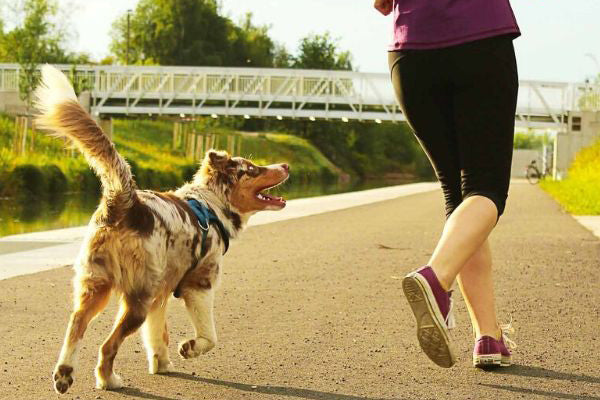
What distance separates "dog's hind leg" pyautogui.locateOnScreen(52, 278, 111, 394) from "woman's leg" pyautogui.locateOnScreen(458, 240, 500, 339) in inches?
63.2

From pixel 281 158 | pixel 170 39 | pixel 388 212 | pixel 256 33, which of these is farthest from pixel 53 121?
pixel 256 33

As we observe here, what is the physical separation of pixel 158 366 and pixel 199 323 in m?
0.27

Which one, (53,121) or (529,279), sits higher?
(53,121)

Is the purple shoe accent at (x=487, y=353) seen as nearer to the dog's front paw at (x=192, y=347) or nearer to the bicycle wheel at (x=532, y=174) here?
the dog's front paw at (x=192, y=347)

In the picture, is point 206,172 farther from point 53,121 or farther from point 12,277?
point 12,277

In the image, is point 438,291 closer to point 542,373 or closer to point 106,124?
point 542,373

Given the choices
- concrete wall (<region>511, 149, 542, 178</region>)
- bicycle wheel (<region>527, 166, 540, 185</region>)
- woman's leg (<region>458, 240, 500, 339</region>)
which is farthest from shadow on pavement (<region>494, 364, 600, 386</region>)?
concrete wall (<region>511, 149, 542, 178</region>)

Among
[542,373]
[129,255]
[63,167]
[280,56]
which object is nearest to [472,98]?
[542,373]

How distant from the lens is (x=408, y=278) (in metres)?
4.44

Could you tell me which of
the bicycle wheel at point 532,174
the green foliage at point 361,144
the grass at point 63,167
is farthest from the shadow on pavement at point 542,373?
the green foliage at point 361,144

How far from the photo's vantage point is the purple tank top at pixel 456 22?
4.71 metres

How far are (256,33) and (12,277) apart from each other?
406 ft

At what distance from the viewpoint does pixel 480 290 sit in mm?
5234

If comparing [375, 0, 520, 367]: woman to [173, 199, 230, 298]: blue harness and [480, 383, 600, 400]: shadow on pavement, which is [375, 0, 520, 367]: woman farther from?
[173, 199, 230, 298]: blue harness
